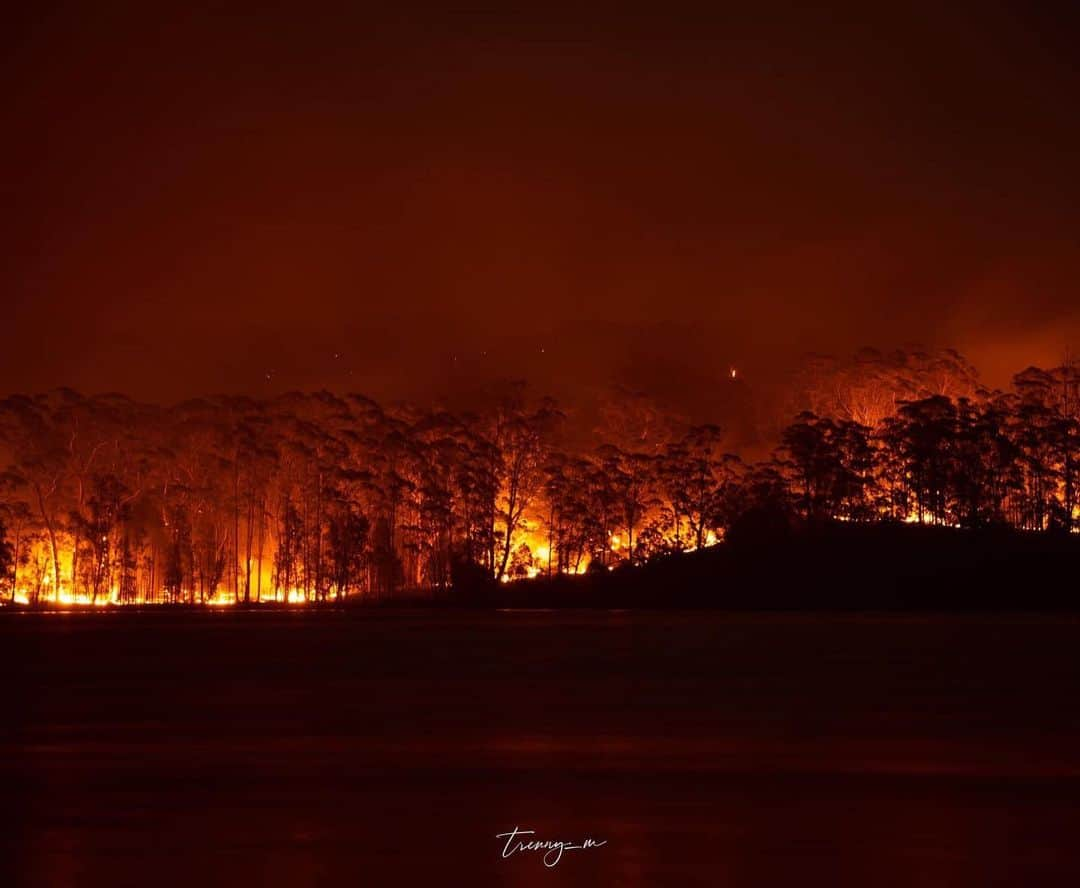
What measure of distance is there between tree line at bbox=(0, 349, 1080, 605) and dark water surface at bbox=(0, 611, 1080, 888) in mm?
60569

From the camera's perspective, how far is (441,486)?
100250 mm

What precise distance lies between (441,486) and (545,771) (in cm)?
8535

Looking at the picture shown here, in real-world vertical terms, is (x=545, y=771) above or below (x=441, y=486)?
below

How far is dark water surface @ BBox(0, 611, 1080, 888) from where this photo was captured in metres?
10.8

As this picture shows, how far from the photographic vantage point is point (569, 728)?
18891mm

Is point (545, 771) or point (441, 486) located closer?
point (545, 771)

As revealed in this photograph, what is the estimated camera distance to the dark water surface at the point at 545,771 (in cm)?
1084

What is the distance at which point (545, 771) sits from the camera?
15219 mm

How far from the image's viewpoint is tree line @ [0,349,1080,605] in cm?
9469

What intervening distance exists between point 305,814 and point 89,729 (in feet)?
26.2

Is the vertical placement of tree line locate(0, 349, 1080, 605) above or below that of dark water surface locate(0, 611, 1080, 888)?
above

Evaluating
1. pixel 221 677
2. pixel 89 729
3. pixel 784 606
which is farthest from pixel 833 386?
pixel 89 729

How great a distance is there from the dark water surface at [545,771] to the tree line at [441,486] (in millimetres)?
60569

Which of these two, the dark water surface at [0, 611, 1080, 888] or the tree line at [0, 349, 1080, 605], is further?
the tree line at [0, 349, 1080, 605]
